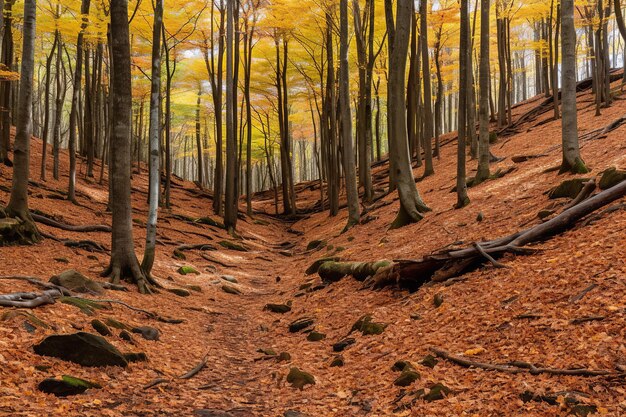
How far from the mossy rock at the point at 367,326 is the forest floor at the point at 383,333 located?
12 cm

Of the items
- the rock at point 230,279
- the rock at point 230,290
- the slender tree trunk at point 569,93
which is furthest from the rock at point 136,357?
the slender tree trunk at point 569,93

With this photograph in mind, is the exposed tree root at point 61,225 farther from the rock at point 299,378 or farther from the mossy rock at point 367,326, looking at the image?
the rock at point 299,378

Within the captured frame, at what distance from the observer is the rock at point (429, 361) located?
180 inches

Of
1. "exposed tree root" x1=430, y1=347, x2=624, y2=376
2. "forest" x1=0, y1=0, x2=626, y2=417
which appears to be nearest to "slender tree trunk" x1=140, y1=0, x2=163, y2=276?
"forest" x1=0, y1=0, x2=626, y2=417

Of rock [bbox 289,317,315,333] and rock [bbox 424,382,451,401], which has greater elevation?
rock [bbox 424,382,451,401]

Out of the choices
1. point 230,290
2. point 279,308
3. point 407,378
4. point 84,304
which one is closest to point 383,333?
point 407,378

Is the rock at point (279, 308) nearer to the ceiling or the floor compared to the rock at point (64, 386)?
nearer to the floor

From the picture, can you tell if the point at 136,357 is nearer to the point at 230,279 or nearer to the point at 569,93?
the point at 230,279

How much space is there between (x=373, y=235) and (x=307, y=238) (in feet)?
21.3

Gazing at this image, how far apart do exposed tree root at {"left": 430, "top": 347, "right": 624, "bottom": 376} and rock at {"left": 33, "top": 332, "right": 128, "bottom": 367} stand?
3274 millimetres

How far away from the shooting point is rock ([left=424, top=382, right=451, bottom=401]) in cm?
393

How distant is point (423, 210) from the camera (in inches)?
472

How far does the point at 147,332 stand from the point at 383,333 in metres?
3.07

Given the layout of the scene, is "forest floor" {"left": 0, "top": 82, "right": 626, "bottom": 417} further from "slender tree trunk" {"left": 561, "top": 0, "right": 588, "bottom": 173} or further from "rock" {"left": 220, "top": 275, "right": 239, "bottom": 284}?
"slender tree trunk" {"left": 561, "top": 0, "right": 588, "bottom": 173}
